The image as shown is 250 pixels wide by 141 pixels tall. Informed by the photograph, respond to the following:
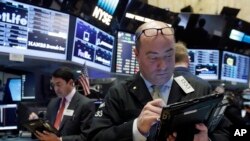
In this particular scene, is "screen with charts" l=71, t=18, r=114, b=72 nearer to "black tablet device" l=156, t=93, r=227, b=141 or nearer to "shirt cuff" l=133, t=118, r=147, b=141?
"shirt cuff" l=133, t=118, r=147, b=141

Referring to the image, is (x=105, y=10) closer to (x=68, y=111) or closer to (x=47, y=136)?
(x=68, y=111)

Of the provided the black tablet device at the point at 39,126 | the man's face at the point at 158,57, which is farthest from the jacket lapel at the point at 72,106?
the man's face at the point at 158,57

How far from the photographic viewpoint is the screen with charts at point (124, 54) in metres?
5.84

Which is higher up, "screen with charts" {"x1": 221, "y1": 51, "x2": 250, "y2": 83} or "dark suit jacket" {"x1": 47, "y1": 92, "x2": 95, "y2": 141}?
"screen with charts" {"x1": 221, "y1": 51, "x2": 250, "y2": 83}

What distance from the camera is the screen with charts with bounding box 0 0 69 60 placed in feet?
11.7

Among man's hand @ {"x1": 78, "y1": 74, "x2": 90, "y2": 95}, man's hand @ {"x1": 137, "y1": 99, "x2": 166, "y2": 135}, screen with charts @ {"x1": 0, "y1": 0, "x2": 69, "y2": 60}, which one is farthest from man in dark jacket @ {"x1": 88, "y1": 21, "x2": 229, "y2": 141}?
man's hand @ {"x1": 78, "y1": 74, "x2": 90, "y2": 95}

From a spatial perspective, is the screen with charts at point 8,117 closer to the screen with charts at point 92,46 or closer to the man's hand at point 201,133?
the screen with charts at point 92,46

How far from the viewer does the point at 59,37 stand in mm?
4082

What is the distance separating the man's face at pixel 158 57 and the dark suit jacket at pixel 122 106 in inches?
3.4

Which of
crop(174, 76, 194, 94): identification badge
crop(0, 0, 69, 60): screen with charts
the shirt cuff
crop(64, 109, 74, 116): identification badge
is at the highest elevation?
crop(0, 0, 69, 60): screen with charts

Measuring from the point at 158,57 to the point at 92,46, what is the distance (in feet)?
10.0

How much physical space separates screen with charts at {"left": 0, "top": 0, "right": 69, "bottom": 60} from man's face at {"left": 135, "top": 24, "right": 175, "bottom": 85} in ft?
7.01

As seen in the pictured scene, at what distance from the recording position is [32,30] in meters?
3.82

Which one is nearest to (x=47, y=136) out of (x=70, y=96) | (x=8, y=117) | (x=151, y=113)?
(x=70, y=96)
